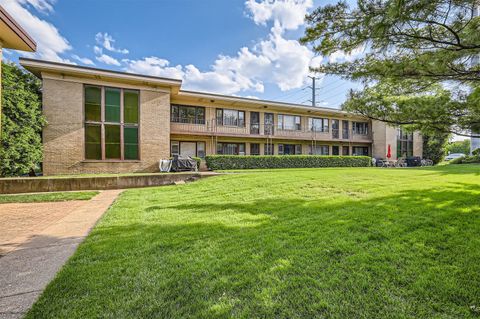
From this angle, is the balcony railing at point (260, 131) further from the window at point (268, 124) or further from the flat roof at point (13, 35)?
the flat roof at point (13, 35)

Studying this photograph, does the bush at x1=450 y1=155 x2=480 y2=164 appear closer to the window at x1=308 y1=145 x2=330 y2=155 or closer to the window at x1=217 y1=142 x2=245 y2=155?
the window at x1=308 y1=145 x2=330 y2=155

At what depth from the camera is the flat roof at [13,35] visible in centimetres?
426

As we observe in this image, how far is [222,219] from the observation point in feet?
16.3

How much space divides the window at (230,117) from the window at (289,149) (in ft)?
16.5

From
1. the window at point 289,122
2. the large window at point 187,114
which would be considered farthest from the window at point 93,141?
the window at point 289,122

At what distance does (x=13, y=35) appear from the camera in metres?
4.66

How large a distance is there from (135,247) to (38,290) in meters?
1.27

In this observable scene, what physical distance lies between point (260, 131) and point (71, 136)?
1483 centimetres

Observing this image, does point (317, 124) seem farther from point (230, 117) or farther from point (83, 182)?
point (83, 182)

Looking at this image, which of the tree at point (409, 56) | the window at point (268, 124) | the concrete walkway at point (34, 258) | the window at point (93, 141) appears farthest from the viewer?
the window at point (268, 124)

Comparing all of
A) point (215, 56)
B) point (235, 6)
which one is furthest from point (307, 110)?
point (235, 6)

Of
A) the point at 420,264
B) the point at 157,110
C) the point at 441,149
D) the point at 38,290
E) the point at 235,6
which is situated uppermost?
the point at 235,6

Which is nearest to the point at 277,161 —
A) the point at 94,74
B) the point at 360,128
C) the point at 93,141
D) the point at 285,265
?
the point at 93,141

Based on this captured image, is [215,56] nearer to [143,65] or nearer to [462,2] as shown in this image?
[143,65]
